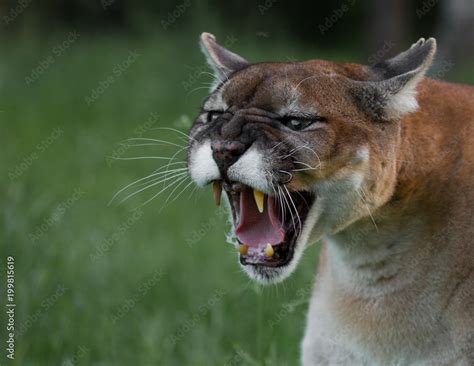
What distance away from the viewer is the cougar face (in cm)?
438

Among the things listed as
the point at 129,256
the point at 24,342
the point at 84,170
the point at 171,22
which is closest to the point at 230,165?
the point at 24,342

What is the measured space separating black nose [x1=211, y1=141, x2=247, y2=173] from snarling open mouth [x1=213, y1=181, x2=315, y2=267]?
218 millimetres

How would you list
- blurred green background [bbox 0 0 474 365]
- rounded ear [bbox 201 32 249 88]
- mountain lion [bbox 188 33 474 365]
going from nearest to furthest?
mountain lion [bbox 188 33 474 365] → rounded ear [bbox 201 32 249 88] → blurred green background [bbox 0 0 474 365]

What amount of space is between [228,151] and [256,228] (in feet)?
1.53

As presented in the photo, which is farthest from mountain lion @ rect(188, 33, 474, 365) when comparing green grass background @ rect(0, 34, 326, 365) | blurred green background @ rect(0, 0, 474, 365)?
green grass background @ rect(0, 34, 326, 365)

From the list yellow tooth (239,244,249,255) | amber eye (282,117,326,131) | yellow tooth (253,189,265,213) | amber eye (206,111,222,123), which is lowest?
yellow tooth (239,244,249,255)

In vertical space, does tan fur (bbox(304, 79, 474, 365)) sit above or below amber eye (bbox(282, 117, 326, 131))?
below

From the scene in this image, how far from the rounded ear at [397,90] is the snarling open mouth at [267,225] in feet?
1.63

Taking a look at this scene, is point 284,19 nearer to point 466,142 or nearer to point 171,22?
point 171,22

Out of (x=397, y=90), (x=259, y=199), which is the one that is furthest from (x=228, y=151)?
(x=397, y=90)

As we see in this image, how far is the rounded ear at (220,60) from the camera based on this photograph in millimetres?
5082

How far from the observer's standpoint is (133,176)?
1188 centimetres

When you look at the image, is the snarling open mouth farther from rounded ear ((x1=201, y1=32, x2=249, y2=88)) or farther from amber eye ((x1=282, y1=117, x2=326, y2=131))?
rounded ear ((x1=201, y1=32, x2=249, y2=88))

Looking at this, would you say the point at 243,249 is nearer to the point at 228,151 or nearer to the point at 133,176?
the point at 228,151
